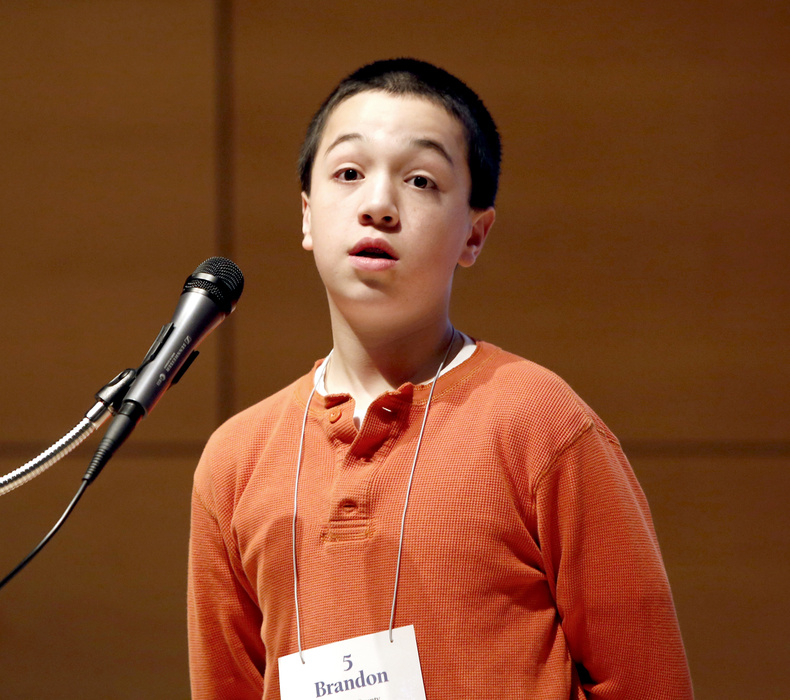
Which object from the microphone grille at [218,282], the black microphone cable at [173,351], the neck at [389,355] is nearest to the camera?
the black microphone cable at [173,351]

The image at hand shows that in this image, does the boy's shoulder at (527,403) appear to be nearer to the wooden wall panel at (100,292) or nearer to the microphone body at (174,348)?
the microphone body at (174,348)

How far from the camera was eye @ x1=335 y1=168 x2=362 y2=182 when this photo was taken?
0.99 meters

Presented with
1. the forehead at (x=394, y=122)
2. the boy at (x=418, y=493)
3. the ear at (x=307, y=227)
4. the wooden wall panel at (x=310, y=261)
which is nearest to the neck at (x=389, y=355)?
the boy at (x=418, y=493)

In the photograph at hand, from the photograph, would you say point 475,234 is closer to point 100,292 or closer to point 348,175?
point 348,175

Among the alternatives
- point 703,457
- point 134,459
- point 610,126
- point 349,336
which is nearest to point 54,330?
point 134,459

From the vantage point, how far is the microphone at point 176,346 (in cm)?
68

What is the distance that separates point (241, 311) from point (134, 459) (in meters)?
0.44

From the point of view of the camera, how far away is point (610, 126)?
2027 mm

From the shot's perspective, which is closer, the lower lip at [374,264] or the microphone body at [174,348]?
the microphone body at [174,348]

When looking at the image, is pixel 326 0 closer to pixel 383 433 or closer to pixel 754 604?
pixel 383 433

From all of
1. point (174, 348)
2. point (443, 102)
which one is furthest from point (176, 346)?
point (443, 102)

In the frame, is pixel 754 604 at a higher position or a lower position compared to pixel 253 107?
lower

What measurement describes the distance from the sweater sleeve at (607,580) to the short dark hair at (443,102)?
1.21 feet

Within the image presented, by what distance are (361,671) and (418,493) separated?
194 millimetres
